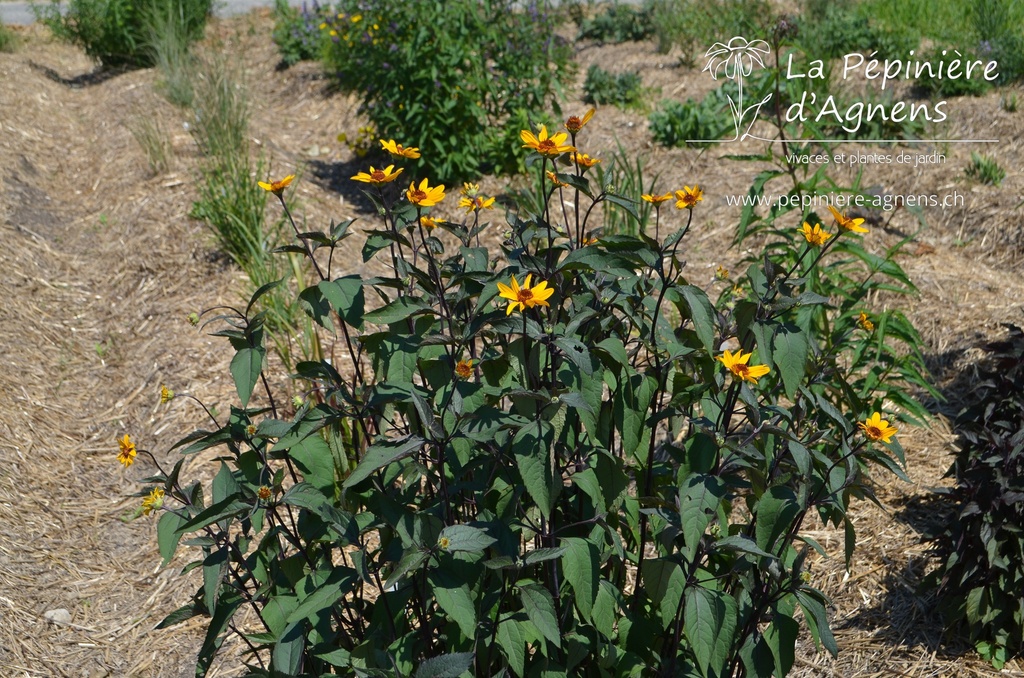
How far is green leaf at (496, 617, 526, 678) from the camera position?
1.50m

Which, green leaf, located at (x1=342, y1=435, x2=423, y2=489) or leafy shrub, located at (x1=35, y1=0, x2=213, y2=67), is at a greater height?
leafy shrub, located at (x1=35, y1=0, x2=213, y2=67)

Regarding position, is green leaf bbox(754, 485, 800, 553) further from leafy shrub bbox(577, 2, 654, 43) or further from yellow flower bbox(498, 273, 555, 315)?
leafy shrub bbox(577, 2, 654, 43)

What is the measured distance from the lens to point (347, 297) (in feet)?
5.46

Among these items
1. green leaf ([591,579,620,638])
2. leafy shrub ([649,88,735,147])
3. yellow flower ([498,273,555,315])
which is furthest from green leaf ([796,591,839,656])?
leafy shrub ([649,88,735,147])

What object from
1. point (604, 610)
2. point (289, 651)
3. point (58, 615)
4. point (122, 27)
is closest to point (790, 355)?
point (604, 610)

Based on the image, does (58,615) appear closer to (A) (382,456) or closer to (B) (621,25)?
(A) (382,456)

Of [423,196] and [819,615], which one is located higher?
[423,196]

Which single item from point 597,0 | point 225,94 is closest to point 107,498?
point 225,94

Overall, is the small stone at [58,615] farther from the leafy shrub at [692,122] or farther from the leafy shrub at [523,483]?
the leafy shrub at [692,122]

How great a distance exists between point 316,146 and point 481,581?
5630mm

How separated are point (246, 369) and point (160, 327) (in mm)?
2912

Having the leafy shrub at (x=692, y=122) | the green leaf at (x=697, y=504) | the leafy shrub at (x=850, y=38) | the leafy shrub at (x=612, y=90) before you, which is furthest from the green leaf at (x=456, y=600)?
the leafy shrub at (x=850, y=38)

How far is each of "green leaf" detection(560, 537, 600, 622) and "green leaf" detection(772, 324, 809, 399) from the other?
1.58 feet

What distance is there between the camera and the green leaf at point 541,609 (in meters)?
1.43
